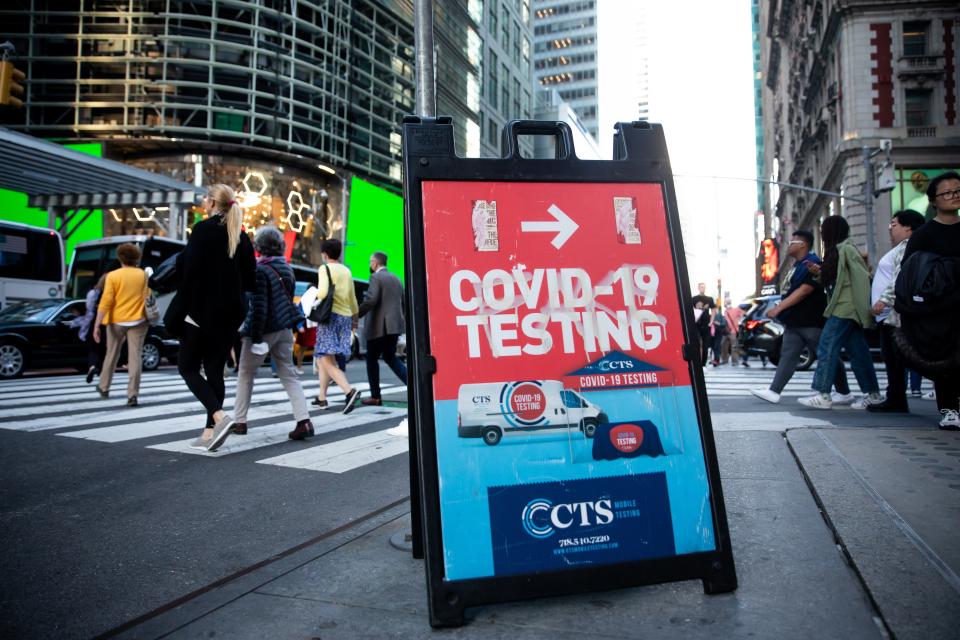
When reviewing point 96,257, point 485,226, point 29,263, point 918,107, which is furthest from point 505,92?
point 485,226

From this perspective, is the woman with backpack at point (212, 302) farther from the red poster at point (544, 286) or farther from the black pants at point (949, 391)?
the black pants at point (949, 391)

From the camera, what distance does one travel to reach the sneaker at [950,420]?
466 cm

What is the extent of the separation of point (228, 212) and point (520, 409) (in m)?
3.70

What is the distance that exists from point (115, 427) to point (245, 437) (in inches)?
55.9

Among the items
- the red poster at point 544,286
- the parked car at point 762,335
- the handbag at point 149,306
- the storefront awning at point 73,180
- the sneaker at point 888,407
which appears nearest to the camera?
the red poster at point 544,286

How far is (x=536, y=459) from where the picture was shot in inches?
83.4

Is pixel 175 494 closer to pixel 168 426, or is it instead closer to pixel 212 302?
pixel 212 302

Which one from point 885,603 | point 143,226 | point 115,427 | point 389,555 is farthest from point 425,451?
point 143,226

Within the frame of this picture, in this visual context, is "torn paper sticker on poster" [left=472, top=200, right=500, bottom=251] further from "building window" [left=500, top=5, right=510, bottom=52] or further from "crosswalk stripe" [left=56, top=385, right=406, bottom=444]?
"building window" [left=500, top=5, right=510, bottom=52]

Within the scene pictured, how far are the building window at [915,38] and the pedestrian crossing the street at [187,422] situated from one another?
32749 mm

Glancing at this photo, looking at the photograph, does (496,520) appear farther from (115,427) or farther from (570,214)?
(115,427)

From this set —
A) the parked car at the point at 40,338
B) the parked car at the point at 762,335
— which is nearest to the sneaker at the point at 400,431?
the parked car at the point at 40,338

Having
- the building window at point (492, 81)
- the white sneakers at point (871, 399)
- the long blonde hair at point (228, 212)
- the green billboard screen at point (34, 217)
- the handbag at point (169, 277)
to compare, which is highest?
the building window at point (492, 81)

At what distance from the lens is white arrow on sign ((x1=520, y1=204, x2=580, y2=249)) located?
231cm
